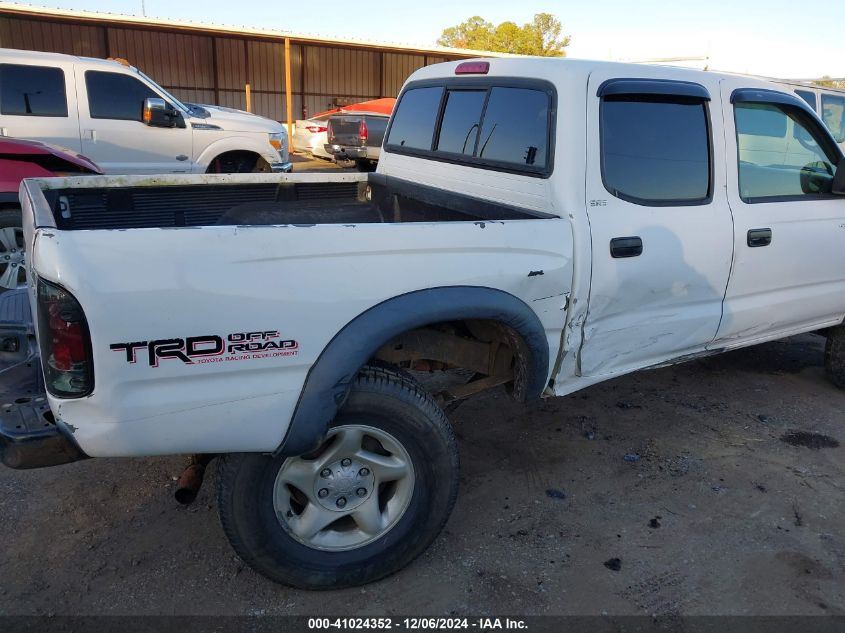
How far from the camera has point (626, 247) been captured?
9.65ft

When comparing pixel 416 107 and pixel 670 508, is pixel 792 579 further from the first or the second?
pixel 416 107

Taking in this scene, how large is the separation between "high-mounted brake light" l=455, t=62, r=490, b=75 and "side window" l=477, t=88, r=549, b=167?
16 centimetres

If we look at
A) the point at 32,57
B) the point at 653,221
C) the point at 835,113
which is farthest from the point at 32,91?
the point at 835,113

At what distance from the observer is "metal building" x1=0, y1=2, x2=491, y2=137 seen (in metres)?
17.2

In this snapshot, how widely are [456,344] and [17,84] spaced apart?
754 centimetres

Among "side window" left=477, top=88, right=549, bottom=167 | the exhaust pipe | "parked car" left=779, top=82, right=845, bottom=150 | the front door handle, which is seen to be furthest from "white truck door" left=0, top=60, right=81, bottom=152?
"parked car" left=779, top=82, right=845, bottom=150

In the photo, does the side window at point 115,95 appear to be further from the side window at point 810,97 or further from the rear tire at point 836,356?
the side window at point 810,97

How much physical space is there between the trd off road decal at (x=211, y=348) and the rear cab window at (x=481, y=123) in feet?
4.95

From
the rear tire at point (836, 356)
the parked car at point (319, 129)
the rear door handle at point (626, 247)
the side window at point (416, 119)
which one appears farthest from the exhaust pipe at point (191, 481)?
the parked car at point (319, 129)

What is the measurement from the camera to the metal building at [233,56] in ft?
56.3

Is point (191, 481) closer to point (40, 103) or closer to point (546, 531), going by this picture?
point (546, 531)

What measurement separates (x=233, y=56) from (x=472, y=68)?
1993 centimetres

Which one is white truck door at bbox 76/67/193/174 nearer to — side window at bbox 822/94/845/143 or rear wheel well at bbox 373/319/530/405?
rear wheel well at bbox 373/319/530/405

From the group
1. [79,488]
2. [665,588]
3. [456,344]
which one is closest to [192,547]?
[79,488]
